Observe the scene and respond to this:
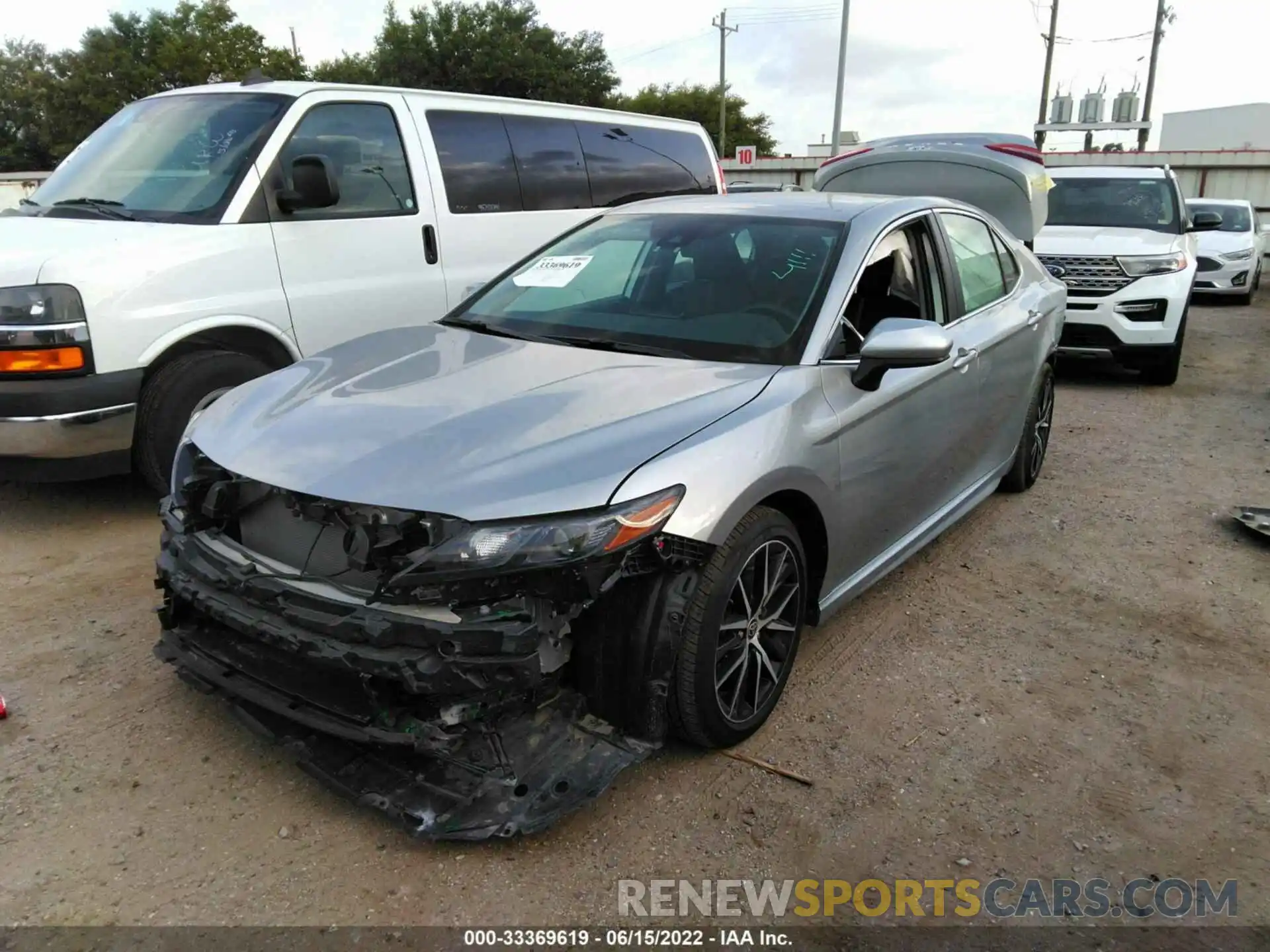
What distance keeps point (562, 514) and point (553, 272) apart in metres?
1.87

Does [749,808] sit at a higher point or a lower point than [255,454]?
lower

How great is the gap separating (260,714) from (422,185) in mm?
3638

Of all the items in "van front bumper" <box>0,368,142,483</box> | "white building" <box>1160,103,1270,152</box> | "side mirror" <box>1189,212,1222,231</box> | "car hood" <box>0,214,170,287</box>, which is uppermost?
"white building" <box>1160,103,1270,152</box>

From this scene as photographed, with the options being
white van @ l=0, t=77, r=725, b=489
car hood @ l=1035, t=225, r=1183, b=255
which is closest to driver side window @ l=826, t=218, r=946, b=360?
white van @ l=0, t=77, r=725, b=489

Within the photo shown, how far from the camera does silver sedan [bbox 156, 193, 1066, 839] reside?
233 centimetres

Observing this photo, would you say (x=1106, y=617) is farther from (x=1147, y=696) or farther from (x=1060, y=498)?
(x=1060, y=498)

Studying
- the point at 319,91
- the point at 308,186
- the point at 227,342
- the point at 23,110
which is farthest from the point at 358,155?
the point at 23,110

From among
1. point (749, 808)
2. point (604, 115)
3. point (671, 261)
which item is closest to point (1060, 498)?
point (671, 261)

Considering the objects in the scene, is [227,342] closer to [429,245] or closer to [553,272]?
[429,245]

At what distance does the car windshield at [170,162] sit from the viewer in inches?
183

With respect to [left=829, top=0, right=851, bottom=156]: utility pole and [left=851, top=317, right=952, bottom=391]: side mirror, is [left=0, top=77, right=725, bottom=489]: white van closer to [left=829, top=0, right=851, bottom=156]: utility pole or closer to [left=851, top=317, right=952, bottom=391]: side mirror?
[left=851, top=317, right=952, bottom=391]: side mirror

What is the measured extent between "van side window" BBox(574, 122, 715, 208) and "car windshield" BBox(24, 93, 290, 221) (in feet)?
7.37

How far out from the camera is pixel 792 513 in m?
3.02

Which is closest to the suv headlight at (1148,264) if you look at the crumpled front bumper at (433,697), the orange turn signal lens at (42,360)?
the crumpled front bumper at (433,697)
